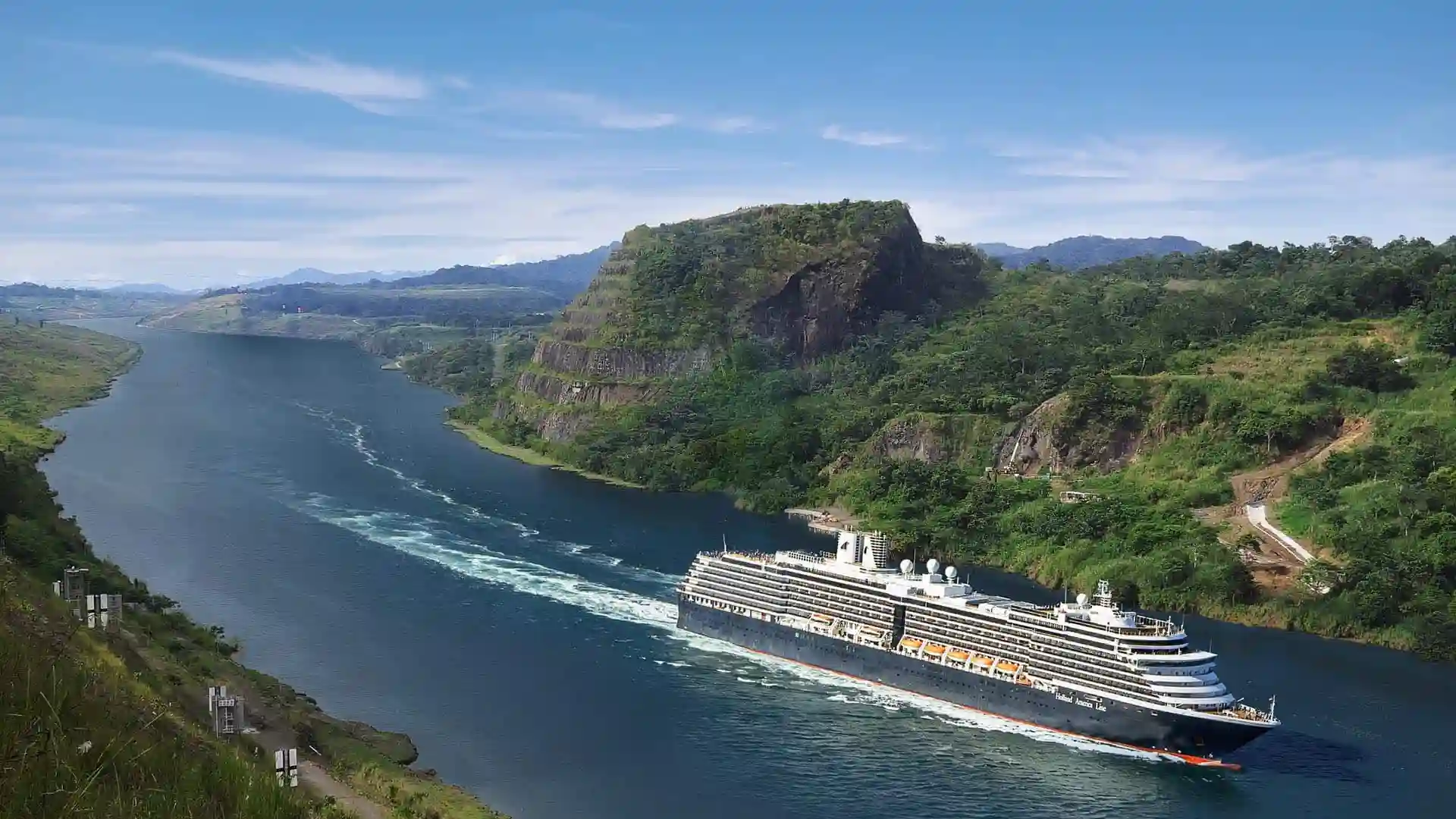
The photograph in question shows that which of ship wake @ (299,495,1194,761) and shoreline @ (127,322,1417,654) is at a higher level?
shoreline @ (127,322,1417,654)

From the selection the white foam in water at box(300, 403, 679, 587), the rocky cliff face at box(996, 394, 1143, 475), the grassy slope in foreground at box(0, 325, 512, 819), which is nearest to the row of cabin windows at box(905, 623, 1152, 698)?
the grassy slope in foreground at box(0, 325, 512, 819)

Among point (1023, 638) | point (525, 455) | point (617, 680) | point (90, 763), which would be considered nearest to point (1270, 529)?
point (1023, 638)

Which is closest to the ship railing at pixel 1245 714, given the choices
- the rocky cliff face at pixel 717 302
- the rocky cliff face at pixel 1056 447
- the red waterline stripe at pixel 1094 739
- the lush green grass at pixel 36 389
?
the red waterline stripe at pixel 1094 739

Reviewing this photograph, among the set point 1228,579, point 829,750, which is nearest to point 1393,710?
point 1228,579

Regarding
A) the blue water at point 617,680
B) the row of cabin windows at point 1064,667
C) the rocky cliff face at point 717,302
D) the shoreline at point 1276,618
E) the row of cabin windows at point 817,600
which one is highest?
the rocky cliff face at point 717,302

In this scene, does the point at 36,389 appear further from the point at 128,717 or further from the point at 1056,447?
the point at 128,717

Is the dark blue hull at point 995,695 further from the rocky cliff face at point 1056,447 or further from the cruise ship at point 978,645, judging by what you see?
the rocky cliff face at point 1056,447

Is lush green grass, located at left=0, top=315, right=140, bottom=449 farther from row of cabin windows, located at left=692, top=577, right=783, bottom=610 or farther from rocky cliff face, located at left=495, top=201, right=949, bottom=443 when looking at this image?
row of cabin windows, located at left=692, top=577, right=783, bottom=610
